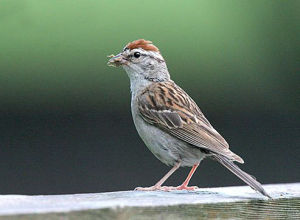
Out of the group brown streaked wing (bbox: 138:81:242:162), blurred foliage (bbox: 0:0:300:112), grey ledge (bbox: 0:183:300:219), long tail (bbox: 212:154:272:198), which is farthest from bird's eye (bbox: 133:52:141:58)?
grey ledge (bbox: 0:183:300:219)

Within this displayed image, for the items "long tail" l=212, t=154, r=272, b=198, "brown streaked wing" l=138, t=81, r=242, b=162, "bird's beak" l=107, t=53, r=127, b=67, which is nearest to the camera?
"long tail" l=212, t=154, r=272, b=198

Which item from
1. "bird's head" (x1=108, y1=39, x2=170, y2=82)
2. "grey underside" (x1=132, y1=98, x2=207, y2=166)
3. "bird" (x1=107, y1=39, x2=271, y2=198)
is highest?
"bird's head" (x1=108, y1=39, x2=170, y2=82)

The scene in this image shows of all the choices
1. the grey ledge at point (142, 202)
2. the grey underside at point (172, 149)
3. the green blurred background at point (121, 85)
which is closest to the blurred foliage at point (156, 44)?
the green blurred background at point (121, 85)

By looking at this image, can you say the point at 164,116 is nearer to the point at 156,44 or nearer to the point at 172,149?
the point at 172,149

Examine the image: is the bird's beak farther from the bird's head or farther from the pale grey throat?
the pale grey throat

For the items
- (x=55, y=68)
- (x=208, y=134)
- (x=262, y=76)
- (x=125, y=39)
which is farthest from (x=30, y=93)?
(x=262, y=76)

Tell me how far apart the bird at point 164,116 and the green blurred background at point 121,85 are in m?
0.10

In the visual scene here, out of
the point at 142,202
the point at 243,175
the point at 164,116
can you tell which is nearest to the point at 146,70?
the point at 164,116

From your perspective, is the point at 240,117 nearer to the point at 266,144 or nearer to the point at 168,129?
the point at 266,144

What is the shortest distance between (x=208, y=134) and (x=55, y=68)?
3.66 ft

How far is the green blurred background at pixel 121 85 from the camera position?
16.9 feet

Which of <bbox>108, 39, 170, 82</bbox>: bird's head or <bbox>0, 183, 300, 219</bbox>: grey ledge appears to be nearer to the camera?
<bbox>0, 183, 300, 219</bbox>: grey ledge

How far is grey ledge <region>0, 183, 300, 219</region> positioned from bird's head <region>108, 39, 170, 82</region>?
1.88 metres

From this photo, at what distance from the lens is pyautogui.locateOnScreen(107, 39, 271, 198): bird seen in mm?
5047
